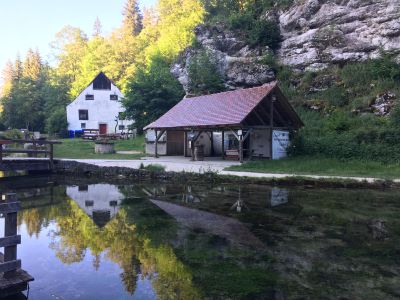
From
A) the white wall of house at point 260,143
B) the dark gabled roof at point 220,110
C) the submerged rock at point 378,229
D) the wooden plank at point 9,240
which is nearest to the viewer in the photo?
the wooden plank at point 9,240

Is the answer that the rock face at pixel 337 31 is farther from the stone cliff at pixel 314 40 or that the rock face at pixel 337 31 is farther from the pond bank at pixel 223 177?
the pond bank at pixel 223 177

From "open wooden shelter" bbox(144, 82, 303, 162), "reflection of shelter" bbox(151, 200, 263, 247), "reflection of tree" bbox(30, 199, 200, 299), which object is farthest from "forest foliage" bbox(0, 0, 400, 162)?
"reflection of tree" bbox(30, 199, 200, 299)

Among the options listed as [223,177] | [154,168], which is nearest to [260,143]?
[223,177]

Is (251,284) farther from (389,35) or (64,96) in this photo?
(64,96)

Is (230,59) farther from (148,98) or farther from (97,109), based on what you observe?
(97,109)

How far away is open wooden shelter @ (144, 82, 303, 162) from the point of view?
21.9 m

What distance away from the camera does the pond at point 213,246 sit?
5.77 m

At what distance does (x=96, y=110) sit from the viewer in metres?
46.1

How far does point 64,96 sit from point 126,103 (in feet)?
71.7

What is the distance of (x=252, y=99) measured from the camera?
73.4 ft

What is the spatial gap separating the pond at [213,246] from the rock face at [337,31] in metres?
21.5

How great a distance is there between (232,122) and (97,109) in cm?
2954

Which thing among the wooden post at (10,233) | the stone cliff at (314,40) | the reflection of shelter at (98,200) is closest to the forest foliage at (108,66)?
the stone cliff at (314,40)

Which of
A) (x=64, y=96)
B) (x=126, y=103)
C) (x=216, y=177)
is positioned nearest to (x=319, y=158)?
(x=216, y=177)
